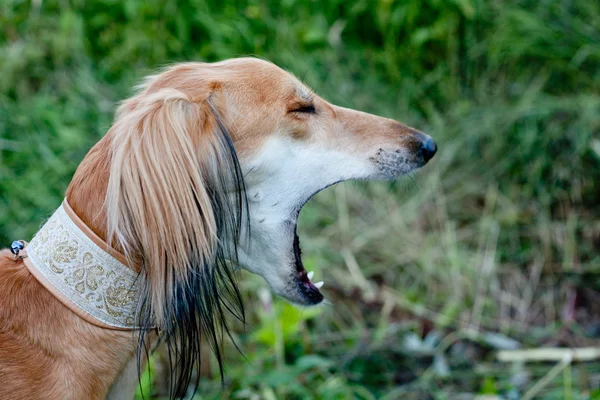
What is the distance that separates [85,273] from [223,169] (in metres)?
0.43

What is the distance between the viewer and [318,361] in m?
2.92

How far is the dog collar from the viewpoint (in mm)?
1680

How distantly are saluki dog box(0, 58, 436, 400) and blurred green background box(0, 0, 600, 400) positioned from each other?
103 centimetres

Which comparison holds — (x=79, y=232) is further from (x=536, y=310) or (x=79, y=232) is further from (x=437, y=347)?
(x=536, y=310)

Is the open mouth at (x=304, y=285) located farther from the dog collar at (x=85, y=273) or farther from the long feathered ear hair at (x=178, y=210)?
the dog collar at (x=85, y=273)

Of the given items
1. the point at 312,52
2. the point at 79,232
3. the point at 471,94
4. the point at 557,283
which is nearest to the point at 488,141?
the point at 471,94

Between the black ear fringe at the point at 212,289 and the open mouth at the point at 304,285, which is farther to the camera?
the open mouth at the point at 304,285

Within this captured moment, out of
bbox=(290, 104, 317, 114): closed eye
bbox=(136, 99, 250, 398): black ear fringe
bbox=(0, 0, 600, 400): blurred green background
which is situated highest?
bbox=(290, 104, 317, 114): closed eye

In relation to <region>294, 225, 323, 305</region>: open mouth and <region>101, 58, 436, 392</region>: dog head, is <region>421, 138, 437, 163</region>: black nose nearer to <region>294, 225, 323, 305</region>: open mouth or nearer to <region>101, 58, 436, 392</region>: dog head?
<region>101, 58, 436, 392</region>: dog head

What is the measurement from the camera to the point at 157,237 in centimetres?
172

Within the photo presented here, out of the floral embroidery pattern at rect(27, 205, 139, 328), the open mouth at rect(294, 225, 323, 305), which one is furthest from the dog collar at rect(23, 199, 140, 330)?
the open mouth at rect(294, 225, 323, 305)

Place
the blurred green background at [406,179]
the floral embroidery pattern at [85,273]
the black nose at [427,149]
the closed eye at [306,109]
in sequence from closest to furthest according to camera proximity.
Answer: the floral embroidery pattern at [85,273] → the closed eye at [306,109] → the black nose at [427,149] → the blurred green background at [406,179]

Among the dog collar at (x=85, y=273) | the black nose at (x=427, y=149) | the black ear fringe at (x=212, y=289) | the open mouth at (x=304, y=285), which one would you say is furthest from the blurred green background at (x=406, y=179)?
the dog collar at (x=85, y=273)

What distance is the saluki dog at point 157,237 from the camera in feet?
5.56
